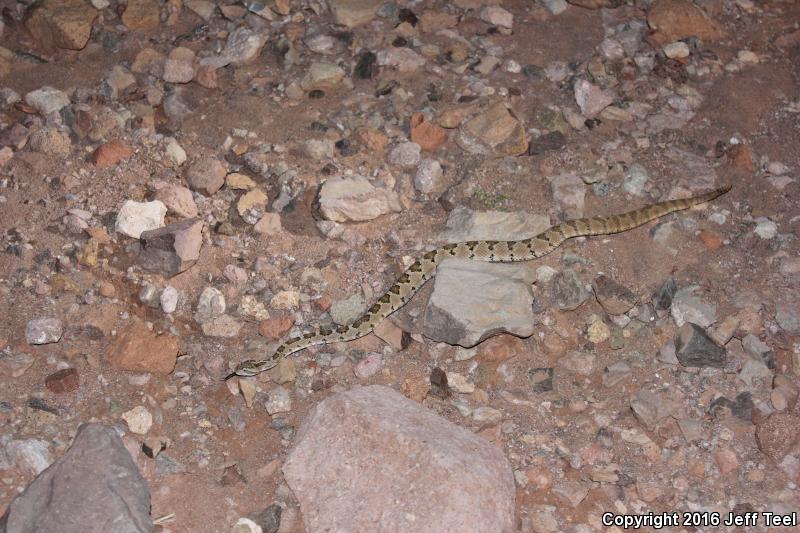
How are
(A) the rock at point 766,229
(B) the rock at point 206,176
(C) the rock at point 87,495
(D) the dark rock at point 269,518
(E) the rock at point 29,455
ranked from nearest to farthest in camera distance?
(C) the rock at point 87,495 → (D) the dark rock at point 269,518 → (E) the rock at point 29,455 → (A) the rock at point 766,229 → (B) the rock at point 206,176

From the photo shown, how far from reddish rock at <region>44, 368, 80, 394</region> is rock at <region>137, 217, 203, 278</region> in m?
1.52

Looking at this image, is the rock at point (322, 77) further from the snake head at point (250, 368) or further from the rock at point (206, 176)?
the snake head at point (250, 368)

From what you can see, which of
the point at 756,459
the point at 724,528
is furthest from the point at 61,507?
the point at 756,459

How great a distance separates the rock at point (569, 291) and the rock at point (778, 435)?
2.19 meters

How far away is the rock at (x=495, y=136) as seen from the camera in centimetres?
1023

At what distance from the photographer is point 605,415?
7.82 m

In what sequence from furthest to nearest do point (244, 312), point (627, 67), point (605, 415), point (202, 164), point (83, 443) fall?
point (627, 67), point (202, 164), point (244, 312), point (605, 415), point (83, 443)

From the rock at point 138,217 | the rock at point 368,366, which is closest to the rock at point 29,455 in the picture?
the rock at point 138,217

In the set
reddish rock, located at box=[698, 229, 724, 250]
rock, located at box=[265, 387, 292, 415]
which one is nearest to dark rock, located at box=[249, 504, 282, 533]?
rock, located at box=[265, 387, 292, 415]

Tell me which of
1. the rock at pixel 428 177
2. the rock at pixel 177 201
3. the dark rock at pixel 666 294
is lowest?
the dark rock at pixel 666 294

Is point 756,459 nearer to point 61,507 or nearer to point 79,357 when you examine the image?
point 61,507

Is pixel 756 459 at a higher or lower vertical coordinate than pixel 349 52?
lower

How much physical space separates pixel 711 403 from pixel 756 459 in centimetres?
67

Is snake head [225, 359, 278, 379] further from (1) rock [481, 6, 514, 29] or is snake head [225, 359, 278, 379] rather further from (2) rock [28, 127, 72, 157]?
(1) rock [481, 6, 514, 29]
